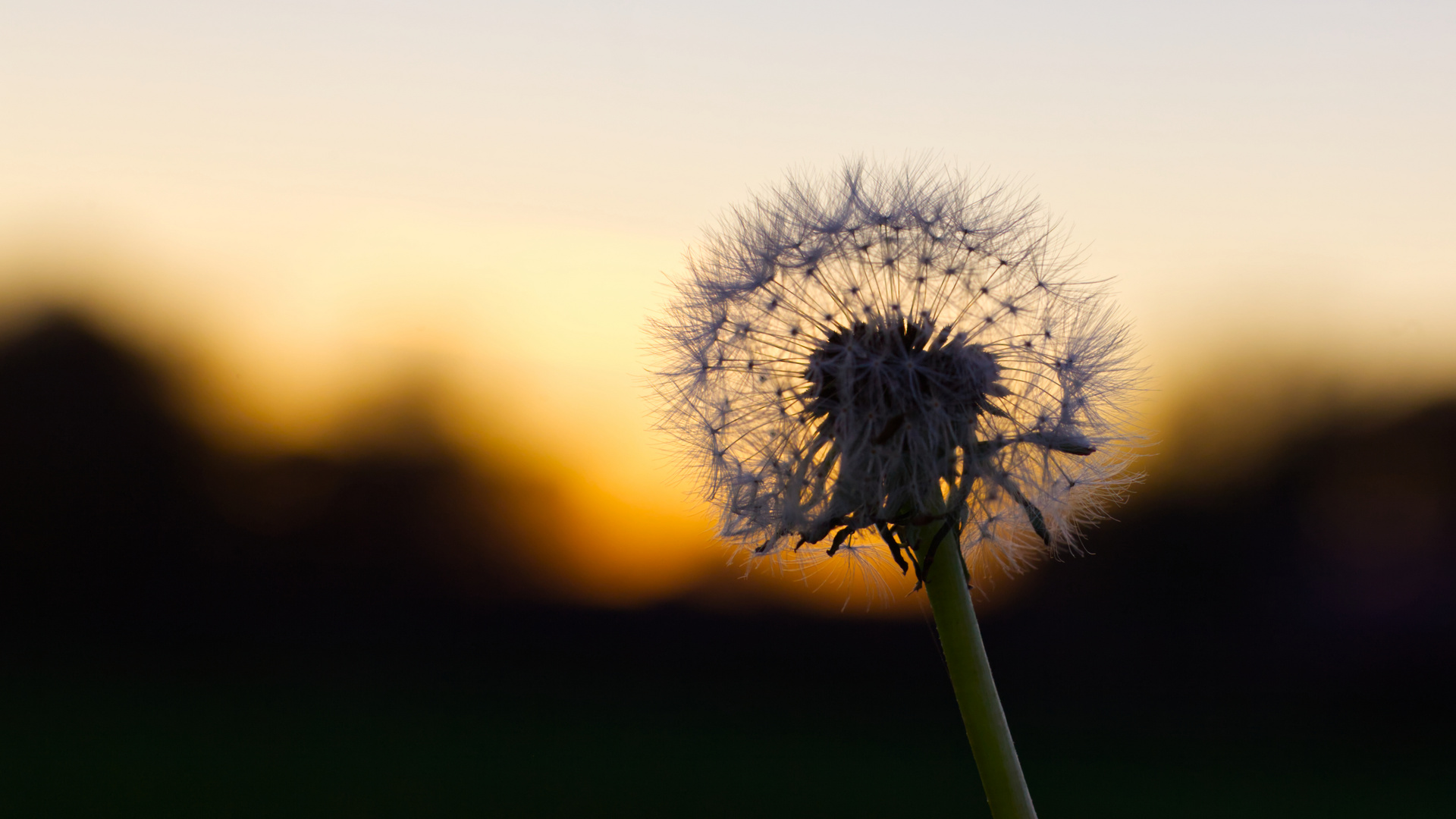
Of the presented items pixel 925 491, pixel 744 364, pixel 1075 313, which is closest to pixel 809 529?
pixel 925 491

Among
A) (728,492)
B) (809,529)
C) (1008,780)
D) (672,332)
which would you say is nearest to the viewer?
(1008,780)

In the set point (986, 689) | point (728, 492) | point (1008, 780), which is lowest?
Answer: point (1008, 780)

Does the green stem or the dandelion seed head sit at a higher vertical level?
the dandelion seed head

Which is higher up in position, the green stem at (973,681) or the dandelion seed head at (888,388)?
the dandelion seed head at (888,388)

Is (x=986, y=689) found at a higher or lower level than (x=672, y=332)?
lower

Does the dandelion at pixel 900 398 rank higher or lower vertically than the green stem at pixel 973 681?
higher

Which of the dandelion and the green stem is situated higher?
the dandelion

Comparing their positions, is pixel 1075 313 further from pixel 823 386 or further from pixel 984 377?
pixel 823 386

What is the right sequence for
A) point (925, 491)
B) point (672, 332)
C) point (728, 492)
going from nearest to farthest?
point (925, 491) < point (728, 492) < point (672, 332)
